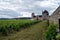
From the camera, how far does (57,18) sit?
25.3 meters

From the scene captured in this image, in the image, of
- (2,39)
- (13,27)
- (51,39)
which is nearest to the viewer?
(51,39)

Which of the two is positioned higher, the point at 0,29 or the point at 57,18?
the point at 57,18

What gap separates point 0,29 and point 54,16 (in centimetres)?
994

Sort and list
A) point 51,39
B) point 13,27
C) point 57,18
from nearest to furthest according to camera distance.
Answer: point 51,39 → point 57,18 → point 13,27

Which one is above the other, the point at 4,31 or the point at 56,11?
the point at 56,11

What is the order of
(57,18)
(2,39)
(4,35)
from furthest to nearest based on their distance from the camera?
(4,35) < (2,39) < (57,18)

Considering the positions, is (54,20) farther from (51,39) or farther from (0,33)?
(0,33)

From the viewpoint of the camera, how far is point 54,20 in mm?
25766

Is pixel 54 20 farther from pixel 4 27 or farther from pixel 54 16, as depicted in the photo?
pixel 4 27

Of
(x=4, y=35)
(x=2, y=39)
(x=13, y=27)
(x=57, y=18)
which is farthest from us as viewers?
(x=13, y=27)

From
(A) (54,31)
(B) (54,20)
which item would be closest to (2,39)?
(B) (54,20)

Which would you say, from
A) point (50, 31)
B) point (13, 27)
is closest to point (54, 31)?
point (50, 31)

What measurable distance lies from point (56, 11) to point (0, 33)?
34.7 feet

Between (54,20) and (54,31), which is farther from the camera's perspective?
(54,20)
